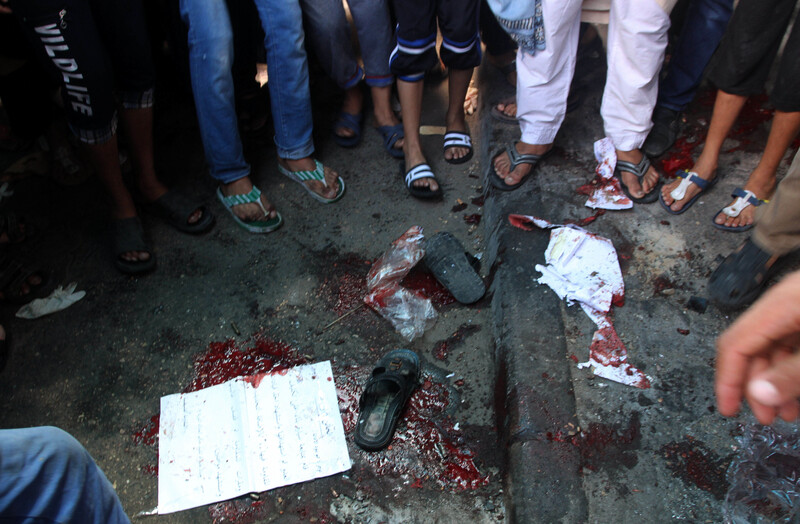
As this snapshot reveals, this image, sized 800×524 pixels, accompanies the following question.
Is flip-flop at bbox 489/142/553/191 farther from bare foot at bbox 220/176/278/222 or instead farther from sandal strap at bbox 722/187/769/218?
bare foot at bbox 220/176/278/222

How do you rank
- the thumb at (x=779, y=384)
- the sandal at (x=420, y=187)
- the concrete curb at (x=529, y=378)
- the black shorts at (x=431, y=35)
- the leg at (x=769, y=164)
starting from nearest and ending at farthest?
the thumb at (x=779, y=384) → the concrete curb at (x=529, y=378) → the leg at (x=769, y=164) → the black shorts at (x=431, y=35) → the sandal at (x=420, y=187)

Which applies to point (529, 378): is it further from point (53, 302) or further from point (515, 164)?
point (53, 302)

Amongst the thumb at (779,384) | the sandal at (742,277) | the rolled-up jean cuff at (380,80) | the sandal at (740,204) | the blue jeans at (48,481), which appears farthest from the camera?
the rolled-up jean cuff at (380,80)

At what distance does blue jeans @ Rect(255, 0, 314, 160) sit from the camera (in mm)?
2326

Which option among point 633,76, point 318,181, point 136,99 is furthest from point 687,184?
point 136,99

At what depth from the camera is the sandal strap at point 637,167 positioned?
2369mm

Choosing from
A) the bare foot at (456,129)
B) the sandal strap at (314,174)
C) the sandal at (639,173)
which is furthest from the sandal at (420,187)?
the sandal at (639,173)

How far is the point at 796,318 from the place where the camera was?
687 mm

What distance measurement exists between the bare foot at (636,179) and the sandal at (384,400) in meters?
1.24

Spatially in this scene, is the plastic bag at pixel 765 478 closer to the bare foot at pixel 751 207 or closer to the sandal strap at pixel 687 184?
the bare foot at pixel 751 207

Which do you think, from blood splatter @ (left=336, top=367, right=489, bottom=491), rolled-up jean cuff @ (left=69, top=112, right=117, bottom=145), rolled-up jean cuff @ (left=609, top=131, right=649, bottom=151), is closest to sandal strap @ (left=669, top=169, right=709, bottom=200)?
rolled-up jean cuff @ (left=609, top=131, right=649, bottom=151)

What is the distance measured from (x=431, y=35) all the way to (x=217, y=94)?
100 cm

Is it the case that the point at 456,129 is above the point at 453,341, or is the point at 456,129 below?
above

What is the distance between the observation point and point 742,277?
1.89m
